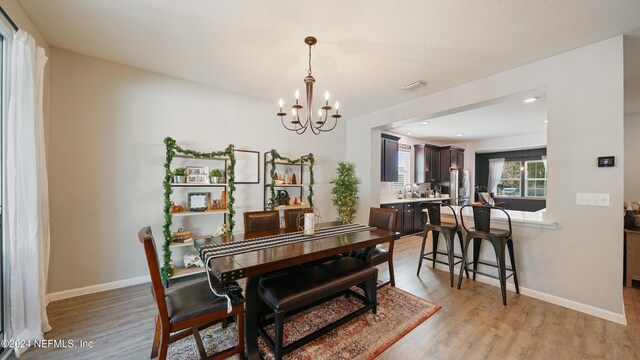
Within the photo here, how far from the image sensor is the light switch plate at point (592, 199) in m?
2.27

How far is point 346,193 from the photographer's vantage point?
15.2 feet

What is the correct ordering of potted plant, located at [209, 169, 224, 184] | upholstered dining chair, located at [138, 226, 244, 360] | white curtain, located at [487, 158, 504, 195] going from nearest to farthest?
upholstered dining chair, located at [138, 226, 244, 360]
potted plant, located at [209, 169, 224, 184]
white curtain, located at [487, 158, 504, 195]

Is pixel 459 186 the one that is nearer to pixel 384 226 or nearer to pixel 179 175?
pixel 384 226

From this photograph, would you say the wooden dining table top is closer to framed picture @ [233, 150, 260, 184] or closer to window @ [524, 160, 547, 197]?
framed picture @ [233, 150, 260, 184]

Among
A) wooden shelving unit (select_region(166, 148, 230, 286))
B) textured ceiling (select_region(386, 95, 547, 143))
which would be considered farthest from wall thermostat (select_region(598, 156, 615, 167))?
wooden shelving unit (select_region(166, 148, 230, 286))

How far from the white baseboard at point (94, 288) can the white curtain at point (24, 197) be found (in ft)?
2.78

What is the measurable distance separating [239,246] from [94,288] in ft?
7.16

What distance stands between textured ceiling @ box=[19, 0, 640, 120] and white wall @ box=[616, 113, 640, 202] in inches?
137

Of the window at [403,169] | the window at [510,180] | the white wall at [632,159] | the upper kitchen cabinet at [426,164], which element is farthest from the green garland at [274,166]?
the window at [510,180]

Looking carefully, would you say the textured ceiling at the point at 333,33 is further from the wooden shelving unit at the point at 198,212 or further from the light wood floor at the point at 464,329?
the light wood floor at the point at 464,329

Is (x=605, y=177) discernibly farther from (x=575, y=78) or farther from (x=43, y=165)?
(x=43, y=165)

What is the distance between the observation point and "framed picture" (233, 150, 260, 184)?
147 inches

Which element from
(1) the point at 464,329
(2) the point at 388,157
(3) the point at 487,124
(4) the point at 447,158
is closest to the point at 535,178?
(4) the point at 447,158

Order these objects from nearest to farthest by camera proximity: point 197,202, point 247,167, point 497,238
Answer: point 497,238 < point 197,202 < point 247,167
